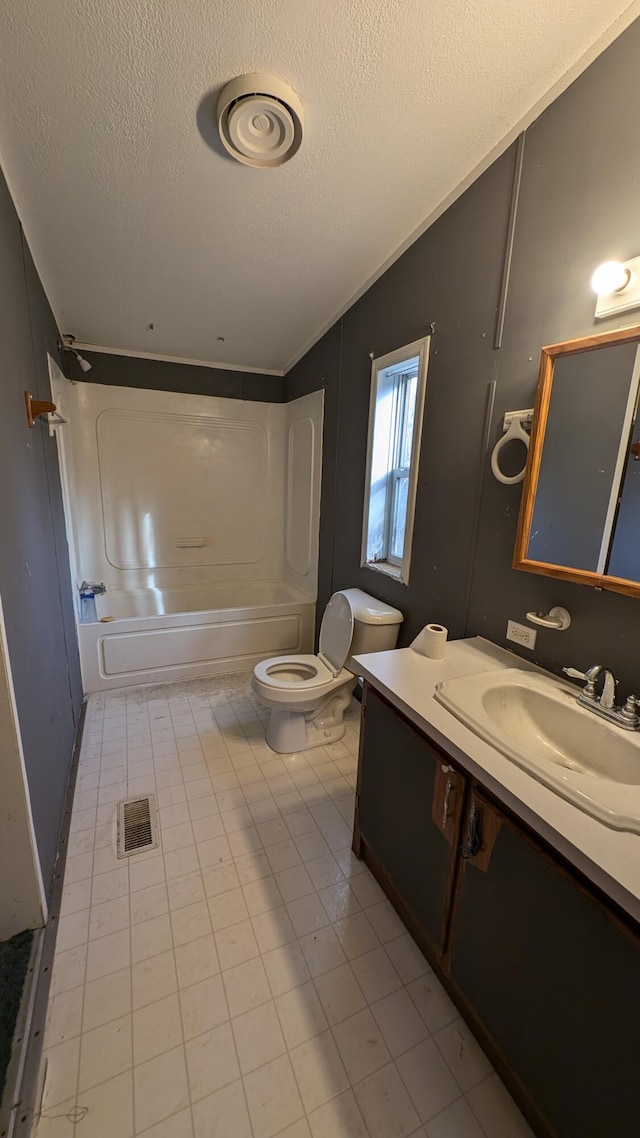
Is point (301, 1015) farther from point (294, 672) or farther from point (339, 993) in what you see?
point (294, 672)

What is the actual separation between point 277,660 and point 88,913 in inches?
49.7

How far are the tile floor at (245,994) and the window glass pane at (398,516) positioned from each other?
127cm

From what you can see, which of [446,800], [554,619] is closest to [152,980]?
[446,800]

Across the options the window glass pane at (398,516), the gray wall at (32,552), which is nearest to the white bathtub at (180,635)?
the gray wall at (32,552)

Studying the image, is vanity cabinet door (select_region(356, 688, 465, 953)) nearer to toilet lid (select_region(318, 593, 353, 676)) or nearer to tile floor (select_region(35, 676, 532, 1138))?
tile floor (select_region(35, 676, 532, 1138))

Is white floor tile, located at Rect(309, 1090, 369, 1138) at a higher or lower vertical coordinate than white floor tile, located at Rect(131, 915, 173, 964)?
lower

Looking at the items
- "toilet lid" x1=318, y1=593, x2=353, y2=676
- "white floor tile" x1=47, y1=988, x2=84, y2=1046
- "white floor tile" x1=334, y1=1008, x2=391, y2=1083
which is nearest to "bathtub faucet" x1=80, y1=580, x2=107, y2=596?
"toilet lid" x1=318, y1=593, x2=353, y2=676

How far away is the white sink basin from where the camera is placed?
858mm

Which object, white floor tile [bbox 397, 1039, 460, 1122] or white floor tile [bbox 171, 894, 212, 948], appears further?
white floor tile [bbox 171, 894, 212, 948]

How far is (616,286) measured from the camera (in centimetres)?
114

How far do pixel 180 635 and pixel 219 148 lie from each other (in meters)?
2.42

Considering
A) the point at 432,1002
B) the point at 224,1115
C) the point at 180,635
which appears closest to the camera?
the point at 224,1115

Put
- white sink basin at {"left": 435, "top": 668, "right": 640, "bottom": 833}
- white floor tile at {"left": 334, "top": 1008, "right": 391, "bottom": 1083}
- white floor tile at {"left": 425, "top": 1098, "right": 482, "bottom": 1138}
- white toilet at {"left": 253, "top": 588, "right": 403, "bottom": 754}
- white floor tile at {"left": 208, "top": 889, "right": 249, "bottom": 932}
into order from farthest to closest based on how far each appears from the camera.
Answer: white toilet at {"left": 253, "top": 588, "right": 403, "bottom": 754} → white floor tile at {"left": 208, "top": 889, "right": 249, "bottom": 932} → white floor tile at {"left": 334, "top": 1008, "right": 391, "bottom": 1083} → white floor tile at {"left": 425, "top": 1098, "right": 482, "bottom": 1138} → white sink basin at {"left": 435, "top": 668, "right": 640, "bottom": 833}

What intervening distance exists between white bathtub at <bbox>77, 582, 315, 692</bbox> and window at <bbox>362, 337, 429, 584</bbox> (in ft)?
3.12
